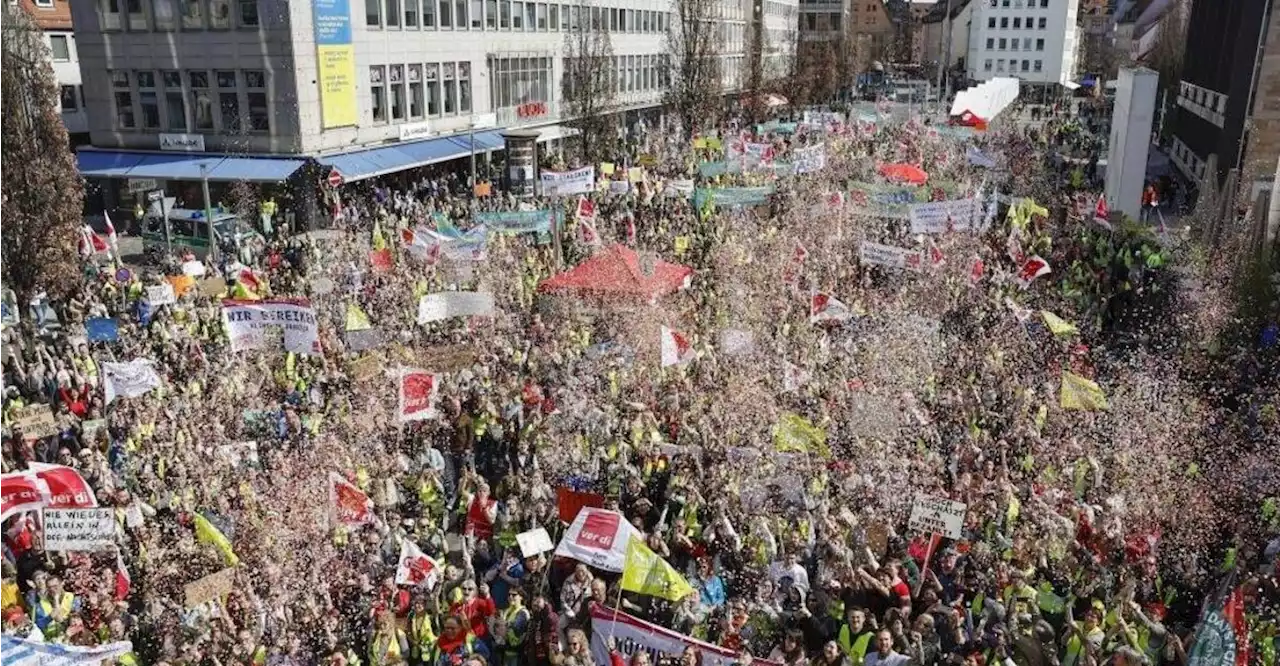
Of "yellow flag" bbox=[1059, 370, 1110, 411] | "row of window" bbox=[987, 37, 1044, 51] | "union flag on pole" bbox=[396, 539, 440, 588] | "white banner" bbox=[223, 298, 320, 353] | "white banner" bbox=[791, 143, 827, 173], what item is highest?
"row of window" bbox=[987, 37, 1044, 51]

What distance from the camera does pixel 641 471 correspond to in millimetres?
13016

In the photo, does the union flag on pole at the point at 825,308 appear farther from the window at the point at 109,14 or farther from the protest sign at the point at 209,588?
the window at the point at 109,14

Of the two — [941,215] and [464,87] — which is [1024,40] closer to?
[464,87]

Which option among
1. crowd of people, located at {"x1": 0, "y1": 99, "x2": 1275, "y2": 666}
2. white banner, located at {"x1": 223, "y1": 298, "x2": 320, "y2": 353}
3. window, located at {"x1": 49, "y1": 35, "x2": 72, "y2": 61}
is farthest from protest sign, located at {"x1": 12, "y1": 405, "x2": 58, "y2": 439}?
window, located at {"x1": 49, "y1": 35, "x2": 72, "y2": 61}

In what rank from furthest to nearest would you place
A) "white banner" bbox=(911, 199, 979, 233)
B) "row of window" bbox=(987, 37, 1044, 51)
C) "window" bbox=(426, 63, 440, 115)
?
"row of window" bbox=(987, 37, 1044, 51) → "window" bbox=(426, 63, 440, 115) → "white banner" bbox=(911, 199, 979, 233)

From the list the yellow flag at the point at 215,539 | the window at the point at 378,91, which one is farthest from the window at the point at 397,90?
the yellow flag at the point at 215,539

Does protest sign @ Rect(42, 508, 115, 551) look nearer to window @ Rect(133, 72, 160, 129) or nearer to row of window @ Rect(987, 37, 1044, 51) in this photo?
window @ Rect(133, 72, 160, 129)

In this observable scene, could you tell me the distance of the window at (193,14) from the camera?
32.6 meters

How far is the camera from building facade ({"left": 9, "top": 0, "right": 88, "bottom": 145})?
40062 millimetres

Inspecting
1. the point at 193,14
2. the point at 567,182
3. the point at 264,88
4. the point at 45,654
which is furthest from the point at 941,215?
the point at 193,14

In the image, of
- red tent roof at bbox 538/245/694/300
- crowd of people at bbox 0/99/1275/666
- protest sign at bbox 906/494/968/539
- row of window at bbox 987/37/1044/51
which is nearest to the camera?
crowd of people at bbox 0/99/1275/666

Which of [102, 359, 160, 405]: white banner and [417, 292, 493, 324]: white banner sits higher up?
[417, 292, 493, 324]: white banner

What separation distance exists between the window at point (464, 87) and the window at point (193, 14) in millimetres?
10110

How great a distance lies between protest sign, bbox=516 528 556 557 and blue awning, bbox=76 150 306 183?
2362 centimetres
